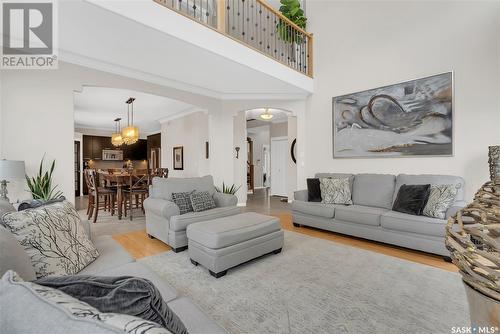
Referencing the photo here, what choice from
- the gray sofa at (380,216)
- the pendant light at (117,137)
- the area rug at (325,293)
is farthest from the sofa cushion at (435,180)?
the pendant light at (117,137)

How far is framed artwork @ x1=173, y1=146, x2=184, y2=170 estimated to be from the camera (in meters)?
7.26

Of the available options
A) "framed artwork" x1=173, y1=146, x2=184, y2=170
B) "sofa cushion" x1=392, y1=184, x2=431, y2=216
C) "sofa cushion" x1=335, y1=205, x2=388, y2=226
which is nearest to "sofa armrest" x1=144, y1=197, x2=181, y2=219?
"sofa cushion" x1=335, y1=205, x2=388, y2=226

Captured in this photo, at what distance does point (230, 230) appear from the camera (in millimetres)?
2445

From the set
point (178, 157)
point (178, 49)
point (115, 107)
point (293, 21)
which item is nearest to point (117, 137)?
point (115, 107)

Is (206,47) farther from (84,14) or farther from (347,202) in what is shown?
(347,202)

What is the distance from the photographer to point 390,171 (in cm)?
409

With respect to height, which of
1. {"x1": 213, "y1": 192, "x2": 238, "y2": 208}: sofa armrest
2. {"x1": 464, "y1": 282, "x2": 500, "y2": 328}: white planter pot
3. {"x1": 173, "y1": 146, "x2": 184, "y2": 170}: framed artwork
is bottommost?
{"x1": 213, "y1": 192, "x2": 238, "y2": 208}: sofa armrest

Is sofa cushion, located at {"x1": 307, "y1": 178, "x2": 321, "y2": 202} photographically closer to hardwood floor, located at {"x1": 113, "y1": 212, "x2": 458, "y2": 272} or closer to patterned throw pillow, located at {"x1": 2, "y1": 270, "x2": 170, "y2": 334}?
hardwood floor, located at {"x1": 113, "y1": 212, "x2": 458, "y2": 272}

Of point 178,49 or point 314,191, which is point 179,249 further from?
point 178,49

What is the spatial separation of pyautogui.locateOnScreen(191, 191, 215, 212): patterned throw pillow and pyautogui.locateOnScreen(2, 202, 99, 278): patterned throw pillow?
172 centimetres

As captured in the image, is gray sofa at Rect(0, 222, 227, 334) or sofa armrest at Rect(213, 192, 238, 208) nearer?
gray sofa at Rect(0, 222, 227, 334)

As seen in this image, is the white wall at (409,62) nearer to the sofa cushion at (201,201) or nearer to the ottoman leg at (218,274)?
the sofa cushion at (201,201)

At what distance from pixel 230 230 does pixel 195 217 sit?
805 millimetres

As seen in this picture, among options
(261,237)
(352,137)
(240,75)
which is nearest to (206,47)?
(240,75)
